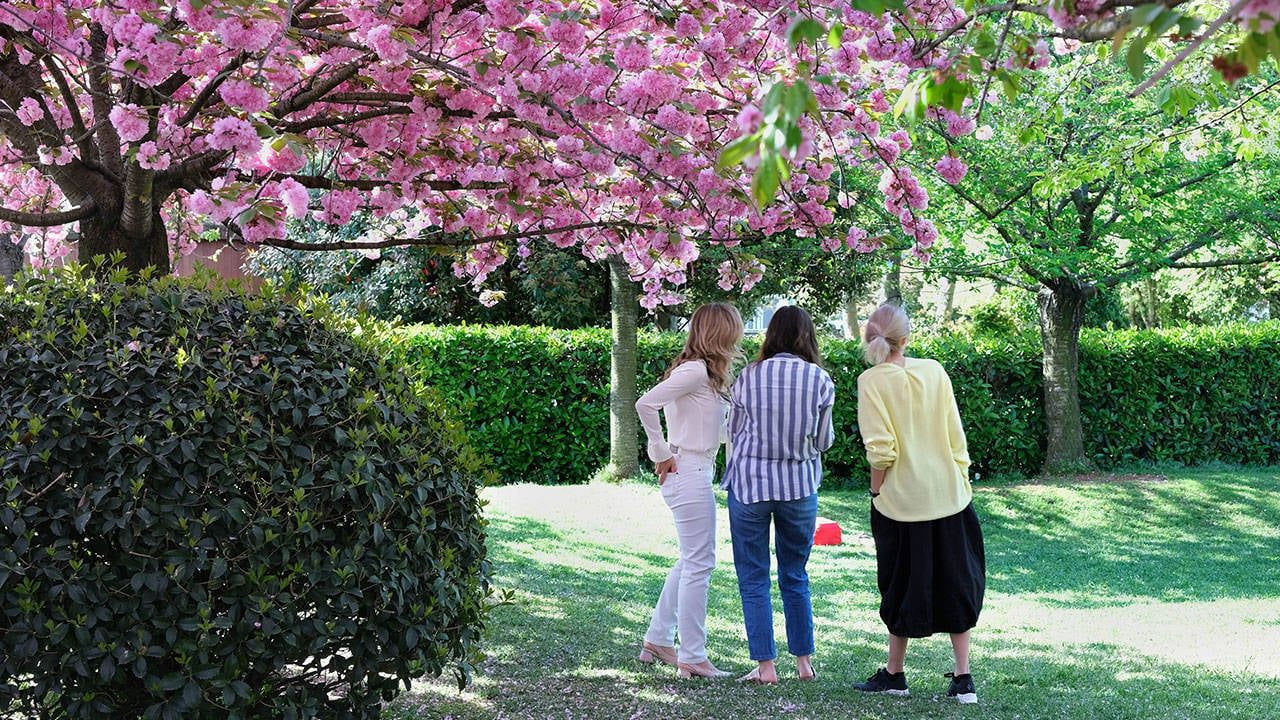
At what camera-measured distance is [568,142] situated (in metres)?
4.26

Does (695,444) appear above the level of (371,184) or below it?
below

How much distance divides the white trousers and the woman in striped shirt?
111 mm

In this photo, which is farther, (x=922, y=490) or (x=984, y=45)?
(x=922, y=490)

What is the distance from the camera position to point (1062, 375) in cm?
1253

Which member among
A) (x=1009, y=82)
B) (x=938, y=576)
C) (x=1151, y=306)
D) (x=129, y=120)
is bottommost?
(x=938, y=576)

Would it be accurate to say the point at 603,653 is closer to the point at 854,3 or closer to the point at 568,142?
the point at 568,142

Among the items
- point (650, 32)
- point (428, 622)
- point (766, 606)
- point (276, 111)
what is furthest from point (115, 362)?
point (766, 606)

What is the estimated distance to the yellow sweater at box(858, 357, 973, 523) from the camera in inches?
180

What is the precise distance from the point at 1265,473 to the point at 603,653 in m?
10.2

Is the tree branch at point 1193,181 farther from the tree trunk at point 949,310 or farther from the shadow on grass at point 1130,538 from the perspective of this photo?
the tree trunk at point 949,310

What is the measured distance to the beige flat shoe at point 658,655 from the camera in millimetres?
5129

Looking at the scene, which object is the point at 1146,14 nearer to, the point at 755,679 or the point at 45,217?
the point at 755,679

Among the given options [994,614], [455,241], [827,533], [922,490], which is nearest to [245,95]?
[455,241]

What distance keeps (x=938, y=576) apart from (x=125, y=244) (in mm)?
Result: 3503
